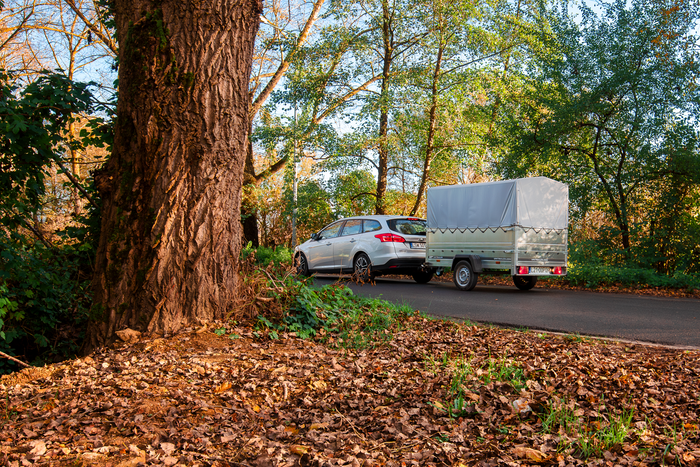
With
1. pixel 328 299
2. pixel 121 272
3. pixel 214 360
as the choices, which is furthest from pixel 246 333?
pixel 328 299

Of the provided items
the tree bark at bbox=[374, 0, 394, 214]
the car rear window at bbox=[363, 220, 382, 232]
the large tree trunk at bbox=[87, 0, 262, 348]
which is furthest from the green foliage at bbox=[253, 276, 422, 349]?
the tree bark at bbox=[374, 0, 394, 214]

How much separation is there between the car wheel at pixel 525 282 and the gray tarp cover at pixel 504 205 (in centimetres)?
150

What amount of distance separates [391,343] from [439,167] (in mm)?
17227

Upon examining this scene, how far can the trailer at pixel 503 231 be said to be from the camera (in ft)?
41.3

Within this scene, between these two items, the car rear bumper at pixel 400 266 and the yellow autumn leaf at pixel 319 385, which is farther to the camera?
the car rear bumper at pixel 400 266

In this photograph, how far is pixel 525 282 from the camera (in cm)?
1398

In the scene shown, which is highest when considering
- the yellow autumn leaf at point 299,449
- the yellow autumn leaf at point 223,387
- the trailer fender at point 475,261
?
the trailer fender at point 475,261

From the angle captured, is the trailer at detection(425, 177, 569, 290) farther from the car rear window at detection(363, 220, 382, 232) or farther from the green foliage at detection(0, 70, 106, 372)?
the green foliage at detection(0, 70, 106, 372)

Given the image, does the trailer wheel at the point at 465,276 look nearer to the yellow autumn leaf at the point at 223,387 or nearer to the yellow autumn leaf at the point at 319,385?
the yellow autumn leaf at the point at 319,385

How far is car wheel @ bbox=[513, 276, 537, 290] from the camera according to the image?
13859 millimetres

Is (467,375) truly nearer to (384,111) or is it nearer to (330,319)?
(330,319)

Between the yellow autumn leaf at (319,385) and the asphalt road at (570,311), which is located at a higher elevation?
the asphalt road at (570,311)

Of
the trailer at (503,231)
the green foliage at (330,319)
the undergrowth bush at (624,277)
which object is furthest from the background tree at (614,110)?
the green foliage at (330,319)

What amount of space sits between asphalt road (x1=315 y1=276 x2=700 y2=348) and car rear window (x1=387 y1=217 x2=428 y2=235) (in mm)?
1725
